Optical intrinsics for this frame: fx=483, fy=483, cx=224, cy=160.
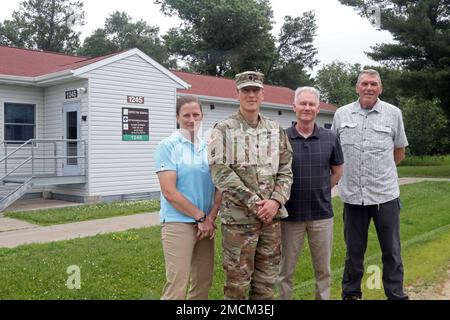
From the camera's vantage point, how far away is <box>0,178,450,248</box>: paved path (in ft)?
25.3

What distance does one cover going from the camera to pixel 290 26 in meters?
49.3

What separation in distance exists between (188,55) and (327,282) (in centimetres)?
4078

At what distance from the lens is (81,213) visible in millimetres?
10164

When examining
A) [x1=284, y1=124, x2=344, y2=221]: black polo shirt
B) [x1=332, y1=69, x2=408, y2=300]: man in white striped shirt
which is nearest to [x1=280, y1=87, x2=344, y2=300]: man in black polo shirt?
[x1=284, y1=124, x2=344, y2=221]: black polo shirt

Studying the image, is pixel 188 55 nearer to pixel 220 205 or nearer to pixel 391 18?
A: pixel 391 18

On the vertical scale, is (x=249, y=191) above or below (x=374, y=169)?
below

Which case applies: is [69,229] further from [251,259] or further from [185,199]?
[251,259]

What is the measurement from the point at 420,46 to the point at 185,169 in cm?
1975

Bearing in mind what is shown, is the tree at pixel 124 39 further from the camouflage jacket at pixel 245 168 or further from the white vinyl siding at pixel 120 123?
the camouflage jacket at pixel 245 168

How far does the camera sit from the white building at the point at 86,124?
1234 cm

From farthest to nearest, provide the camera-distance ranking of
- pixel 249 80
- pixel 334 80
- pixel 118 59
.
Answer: pixel 334 80 < pixel 118 59 < pixel 249 80

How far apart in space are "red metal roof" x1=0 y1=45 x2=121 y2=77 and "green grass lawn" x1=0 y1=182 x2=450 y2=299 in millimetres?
6540

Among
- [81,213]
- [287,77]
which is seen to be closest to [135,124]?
[81,213]
